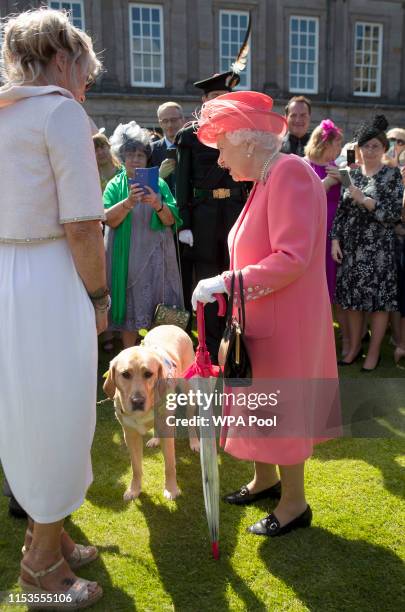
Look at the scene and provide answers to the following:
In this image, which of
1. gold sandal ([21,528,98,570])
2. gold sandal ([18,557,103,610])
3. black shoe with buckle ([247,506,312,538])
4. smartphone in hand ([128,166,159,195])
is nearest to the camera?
gold sandal ([18,557,103,610])

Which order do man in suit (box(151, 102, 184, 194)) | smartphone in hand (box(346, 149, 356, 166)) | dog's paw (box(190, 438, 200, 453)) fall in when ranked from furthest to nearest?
man in suit (box(151, 102, 184, 194)), smartphone in hand (box(346, 149, 356, 166)), dog's paw (box(190, 438, 200, 453))

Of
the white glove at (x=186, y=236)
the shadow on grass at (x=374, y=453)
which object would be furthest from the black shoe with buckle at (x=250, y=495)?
the white glove at (x=186, y=236)

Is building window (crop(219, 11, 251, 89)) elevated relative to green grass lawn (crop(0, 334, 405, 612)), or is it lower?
elevated

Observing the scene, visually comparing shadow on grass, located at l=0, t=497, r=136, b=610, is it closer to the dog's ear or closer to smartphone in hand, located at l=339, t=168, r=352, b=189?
the dog's ear

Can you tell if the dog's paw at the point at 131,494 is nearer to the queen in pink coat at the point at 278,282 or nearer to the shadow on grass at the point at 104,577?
the shadow on grass at the point at 104,577

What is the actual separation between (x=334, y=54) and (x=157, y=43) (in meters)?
7.05

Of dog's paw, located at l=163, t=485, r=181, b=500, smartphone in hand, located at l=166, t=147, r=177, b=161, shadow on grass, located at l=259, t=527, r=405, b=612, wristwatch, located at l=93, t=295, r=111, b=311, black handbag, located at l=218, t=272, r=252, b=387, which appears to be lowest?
shadow on grass, located at l=259, t=527, r=405, b=612

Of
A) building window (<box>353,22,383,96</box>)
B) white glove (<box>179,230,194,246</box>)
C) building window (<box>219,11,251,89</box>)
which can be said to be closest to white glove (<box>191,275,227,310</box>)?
white glove (<box>179,230,194,246</box>)

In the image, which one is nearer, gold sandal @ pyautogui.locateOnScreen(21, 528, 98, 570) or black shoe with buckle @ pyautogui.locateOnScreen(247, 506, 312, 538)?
gold sandal @ pyautogui.locateOnScreen(21, 528, 98, 570)

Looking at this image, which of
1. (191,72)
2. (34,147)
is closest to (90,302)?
(34,147)

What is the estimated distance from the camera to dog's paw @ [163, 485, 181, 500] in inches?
124

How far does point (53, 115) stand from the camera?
1849mm

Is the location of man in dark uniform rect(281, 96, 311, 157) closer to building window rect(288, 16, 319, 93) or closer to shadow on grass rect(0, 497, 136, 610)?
shadow on grass rect(0, 497, 136, 610)

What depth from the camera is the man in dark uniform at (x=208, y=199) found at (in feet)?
15.6
